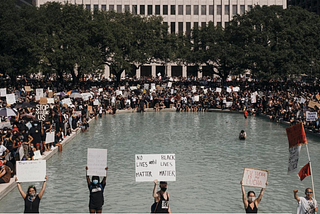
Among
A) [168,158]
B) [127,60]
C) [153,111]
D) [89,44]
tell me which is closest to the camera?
[168,158]

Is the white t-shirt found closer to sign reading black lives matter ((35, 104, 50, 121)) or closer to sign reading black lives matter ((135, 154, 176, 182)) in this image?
sign reading black lives matter ((135, 154, 176, 182))

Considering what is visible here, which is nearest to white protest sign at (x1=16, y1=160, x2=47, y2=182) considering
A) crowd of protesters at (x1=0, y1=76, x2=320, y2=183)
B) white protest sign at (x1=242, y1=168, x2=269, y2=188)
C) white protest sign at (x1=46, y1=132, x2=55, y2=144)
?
white protest sign at (x1=242, y1=168, x2=269, y2=188)

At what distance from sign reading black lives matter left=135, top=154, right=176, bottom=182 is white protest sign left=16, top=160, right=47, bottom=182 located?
8.48 ft

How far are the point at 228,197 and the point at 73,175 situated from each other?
739cm

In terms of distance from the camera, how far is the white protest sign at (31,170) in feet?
44.0

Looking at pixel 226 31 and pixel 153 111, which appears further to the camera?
pixel 226 31

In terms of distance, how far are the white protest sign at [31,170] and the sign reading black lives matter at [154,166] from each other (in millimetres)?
2586

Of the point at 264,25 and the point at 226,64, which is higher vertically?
the point at 264,25

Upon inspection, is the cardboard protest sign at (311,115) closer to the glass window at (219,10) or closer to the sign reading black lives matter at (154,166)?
the sign reading black lives matter at (154,166)

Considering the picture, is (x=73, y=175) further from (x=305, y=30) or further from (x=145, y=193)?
(x=305, y=30)

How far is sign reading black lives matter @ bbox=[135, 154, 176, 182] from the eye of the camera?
1277cm

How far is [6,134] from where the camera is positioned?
2191 cm

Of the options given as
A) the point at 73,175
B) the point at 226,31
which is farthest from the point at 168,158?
the point at 226,31

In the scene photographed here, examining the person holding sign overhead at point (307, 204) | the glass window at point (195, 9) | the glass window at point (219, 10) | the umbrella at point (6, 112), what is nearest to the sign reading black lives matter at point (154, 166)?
the person holding sign overhead at point (307, 204)
